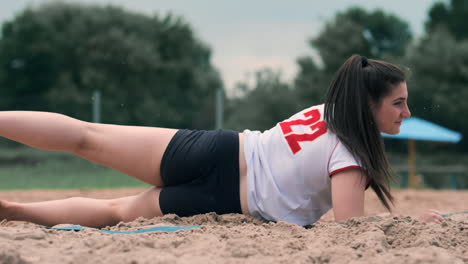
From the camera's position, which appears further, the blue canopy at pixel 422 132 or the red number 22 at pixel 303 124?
the blue canopy at pixel 422 132

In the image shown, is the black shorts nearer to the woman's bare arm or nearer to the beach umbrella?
the woman's bare arm

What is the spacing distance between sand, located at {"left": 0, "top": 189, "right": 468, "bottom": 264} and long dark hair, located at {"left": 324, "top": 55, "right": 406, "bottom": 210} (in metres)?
0.27

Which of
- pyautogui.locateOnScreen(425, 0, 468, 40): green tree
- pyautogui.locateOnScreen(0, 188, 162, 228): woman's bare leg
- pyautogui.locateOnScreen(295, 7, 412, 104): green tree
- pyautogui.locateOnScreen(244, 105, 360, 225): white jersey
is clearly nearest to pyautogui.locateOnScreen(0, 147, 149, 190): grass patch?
pyautogui.locateOnScreen(0, 188, 162, 228): woman's bare leg

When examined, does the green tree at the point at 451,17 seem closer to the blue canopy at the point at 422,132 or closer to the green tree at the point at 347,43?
the green tree at the point at 347,43

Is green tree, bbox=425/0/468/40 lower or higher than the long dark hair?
higher

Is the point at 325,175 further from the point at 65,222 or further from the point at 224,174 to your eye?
the point at 65,222

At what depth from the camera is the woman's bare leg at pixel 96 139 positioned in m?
1.82

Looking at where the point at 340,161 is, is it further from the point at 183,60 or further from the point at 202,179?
the point at 183,60

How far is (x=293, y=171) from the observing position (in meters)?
1.96

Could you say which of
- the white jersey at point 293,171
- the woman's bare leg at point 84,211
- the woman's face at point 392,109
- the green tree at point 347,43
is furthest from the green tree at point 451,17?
the woman's bare leg at point 84,211

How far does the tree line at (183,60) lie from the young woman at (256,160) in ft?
26.8

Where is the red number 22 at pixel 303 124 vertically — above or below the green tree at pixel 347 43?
below

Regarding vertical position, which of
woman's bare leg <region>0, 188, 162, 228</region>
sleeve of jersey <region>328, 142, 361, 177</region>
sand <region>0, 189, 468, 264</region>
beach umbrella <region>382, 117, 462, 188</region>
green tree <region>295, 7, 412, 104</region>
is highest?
green tree <region>295, 7, 412, 104</region>

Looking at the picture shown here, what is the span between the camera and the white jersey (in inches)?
76.2
